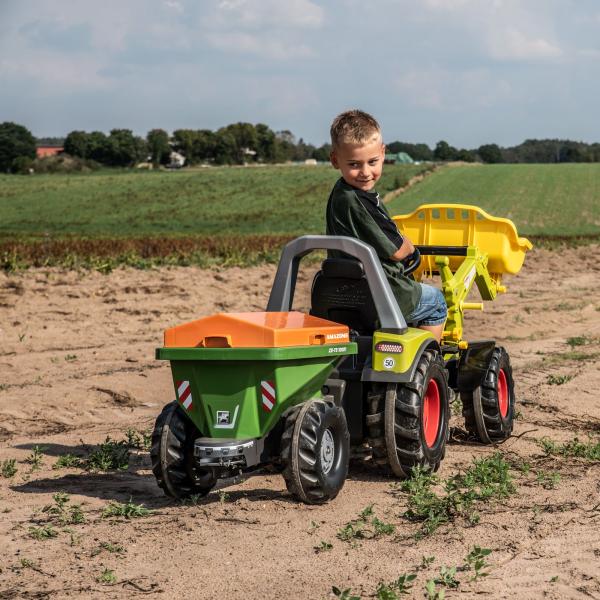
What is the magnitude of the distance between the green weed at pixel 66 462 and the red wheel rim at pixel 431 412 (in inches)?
85.6

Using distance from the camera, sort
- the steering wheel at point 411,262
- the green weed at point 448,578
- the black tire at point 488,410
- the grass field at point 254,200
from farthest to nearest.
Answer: the grass field at point 254,200
the black tire at point 488,410
the steering wheel at point 411,262
the green weed at point 448,578

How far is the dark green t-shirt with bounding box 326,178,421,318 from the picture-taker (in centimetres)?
556

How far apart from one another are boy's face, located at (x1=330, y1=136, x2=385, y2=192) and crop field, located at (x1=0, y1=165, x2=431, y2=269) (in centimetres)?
1260

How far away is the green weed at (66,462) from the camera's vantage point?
6.30 meters

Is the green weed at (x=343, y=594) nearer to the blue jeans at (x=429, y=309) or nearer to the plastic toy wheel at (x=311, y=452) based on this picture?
the plastic toy wheel at (x=311, y=452)

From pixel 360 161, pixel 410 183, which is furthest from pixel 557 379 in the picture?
pixel 410 183

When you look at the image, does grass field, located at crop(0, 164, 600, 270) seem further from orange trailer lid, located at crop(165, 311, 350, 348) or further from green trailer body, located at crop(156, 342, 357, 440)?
green trailer body, located at crop(156, 342, 357, 440)

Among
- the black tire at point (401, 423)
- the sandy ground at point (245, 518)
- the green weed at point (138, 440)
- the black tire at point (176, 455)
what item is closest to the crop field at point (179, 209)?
the sandy ground at point (245, 518)

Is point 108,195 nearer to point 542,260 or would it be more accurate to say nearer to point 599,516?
point 542,260

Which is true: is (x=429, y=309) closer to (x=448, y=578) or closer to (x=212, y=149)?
(x=448, y=578)

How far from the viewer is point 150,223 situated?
43.2 metres

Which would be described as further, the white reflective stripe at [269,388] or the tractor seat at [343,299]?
the tractor seat at [343,299]

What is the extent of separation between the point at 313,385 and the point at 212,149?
117 m

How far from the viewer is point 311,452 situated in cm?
495
